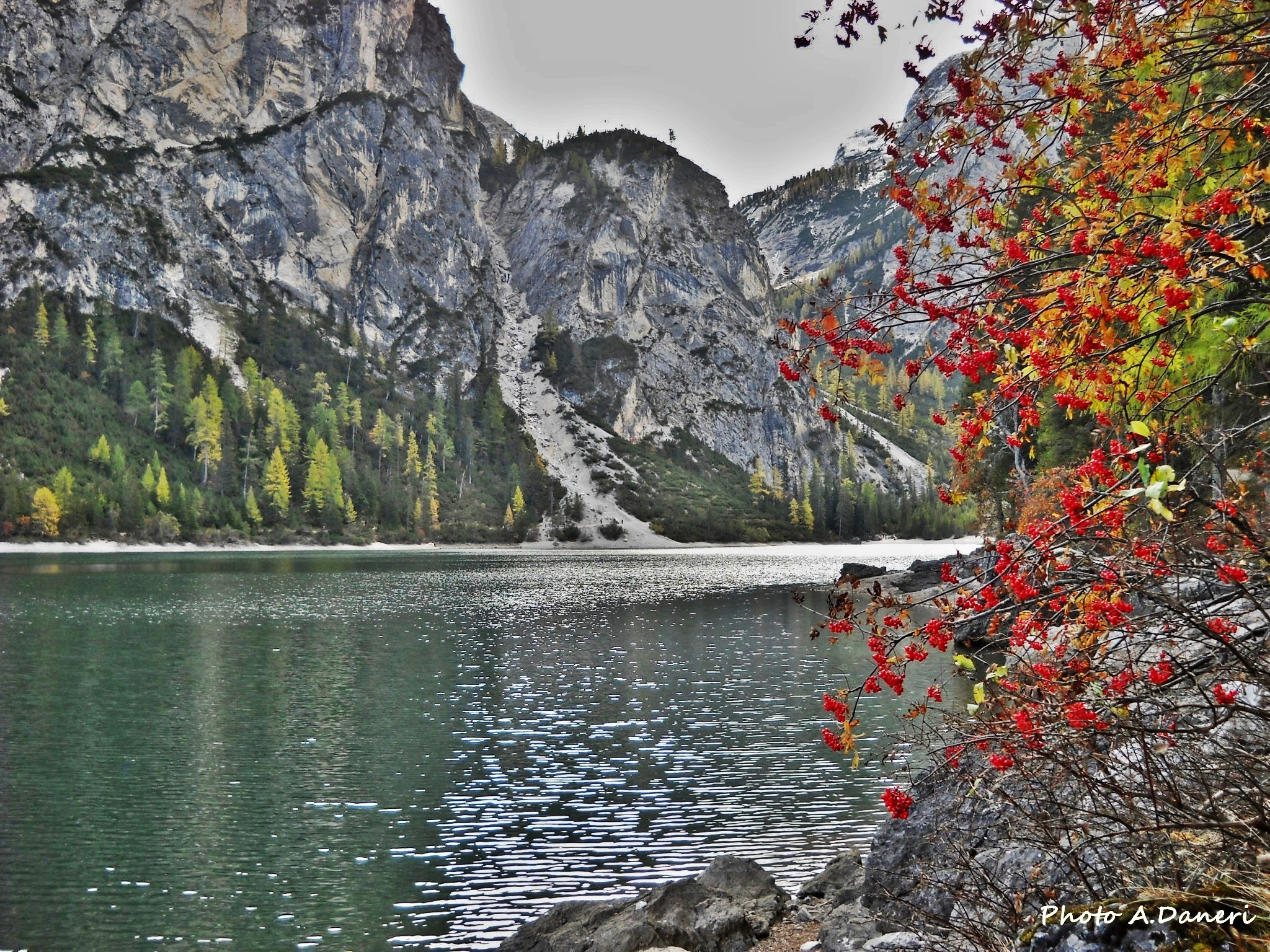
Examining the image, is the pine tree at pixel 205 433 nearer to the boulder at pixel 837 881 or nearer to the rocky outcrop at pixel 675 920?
the rocky outcrop at pixel 675 920

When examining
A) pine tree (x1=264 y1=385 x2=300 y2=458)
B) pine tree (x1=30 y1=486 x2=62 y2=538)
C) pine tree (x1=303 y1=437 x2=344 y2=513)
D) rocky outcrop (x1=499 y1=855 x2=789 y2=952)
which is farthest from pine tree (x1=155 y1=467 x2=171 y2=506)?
rocky outcrop (x1=499 y1=855 x2=789 y2=952)

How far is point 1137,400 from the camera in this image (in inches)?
220

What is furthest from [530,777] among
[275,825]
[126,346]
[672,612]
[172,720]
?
[126,346]

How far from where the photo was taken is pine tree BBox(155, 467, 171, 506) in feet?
470

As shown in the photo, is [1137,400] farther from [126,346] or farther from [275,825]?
[126,346]

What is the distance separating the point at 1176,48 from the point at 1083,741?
4322mm

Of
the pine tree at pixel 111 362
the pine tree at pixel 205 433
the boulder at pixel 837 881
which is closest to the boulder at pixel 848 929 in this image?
the boulder at pixel 837 881

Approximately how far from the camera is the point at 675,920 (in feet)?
42.5

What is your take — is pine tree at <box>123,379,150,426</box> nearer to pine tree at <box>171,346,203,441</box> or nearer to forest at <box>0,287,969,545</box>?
forest at <box>0,287,969,545</box>

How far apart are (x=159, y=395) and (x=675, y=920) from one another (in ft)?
615

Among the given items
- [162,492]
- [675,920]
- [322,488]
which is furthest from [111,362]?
[675,920]
